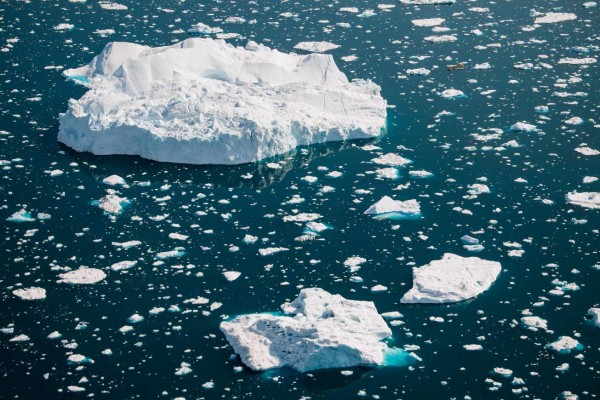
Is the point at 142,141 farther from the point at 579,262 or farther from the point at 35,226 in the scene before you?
the point at 579,262

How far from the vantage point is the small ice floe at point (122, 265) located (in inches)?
215

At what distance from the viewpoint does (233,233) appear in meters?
5.86

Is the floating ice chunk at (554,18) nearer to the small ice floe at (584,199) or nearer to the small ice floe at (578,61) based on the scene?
the small ice floe at (578,61)

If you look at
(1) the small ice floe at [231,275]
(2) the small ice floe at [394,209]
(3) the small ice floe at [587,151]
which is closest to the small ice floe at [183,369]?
(1) the small ice floe at [231,275]


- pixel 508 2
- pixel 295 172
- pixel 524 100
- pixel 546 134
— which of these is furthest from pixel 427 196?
pixel 508 2

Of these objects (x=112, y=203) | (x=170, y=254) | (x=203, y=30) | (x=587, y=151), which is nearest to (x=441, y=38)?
(x=203, y=30)

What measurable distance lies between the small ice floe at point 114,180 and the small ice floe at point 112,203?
0.26 m

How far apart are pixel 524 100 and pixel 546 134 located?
0.77 meters

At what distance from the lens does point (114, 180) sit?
663cm

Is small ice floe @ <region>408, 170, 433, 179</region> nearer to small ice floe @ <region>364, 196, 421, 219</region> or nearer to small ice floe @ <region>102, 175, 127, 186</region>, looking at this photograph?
small ice floe @ <region>364, 196, 421, 219</region>

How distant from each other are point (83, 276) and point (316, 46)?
481 cm

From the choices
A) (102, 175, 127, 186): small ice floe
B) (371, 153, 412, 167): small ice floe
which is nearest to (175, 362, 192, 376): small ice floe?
(102, 175, 127, 186): small ice floe

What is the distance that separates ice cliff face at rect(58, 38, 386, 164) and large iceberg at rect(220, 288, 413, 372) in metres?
2.25

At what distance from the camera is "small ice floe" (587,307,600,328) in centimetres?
486
